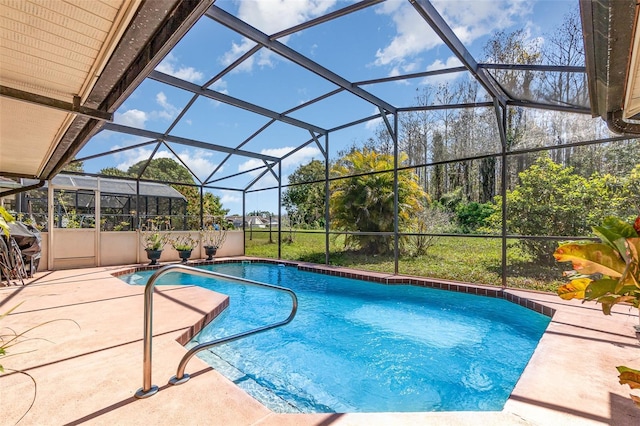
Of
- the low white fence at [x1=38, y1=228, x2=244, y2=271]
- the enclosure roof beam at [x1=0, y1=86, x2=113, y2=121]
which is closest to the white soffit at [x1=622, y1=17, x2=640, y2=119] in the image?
the enclosure roof beam at [x1=0, y1=86, x2=113, y2=121]

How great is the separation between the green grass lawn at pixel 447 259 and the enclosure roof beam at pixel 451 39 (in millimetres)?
4457

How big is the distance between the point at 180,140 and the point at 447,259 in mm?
8786

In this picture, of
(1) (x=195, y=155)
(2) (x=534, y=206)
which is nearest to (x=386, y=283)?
(2) (x=534, y=206)

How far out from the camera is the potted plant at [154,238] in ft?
30.0

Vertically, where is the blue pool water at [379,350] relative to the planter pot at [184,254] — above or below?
below

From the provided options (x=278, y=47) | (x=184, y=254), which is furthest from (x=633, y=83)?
(x=184, y=254)

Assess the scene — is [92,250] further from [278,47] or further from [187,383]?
[187,383]

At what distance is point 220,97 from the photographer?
20.9 feet

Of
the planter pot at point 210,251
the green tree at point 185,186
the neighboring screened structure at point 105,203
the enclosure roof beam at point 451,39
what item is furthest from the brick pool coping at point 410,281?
the enclosure roof beam at point 451,39

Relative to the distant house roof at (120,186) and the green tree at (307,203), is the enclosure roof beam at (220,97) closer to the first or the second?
the green tree at (307,203)

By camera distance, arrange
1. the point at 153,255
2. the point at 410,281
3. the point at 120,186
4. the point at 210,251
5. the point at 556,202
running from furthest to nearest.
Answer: the point at 120,186
the point at 210,251
the point at 153,255
the point at 556,202
the point at 410,281

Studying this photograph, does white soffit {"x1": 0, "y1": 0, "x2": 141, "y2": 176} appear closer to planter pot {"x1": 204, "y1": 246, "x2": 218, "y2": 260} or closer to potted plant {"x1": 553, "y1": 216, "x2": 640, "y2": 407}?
potted plant {"x1": 553, "y1": 216, "x2": 640, "y2": 407}

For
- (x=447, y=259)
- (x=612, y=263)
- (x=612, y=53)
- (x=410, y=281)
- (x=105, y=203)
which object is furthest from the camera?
(x=105, y=203)

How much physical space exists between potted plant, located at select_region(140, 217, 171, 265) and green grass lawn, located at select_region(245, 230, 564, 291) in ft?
10.4
